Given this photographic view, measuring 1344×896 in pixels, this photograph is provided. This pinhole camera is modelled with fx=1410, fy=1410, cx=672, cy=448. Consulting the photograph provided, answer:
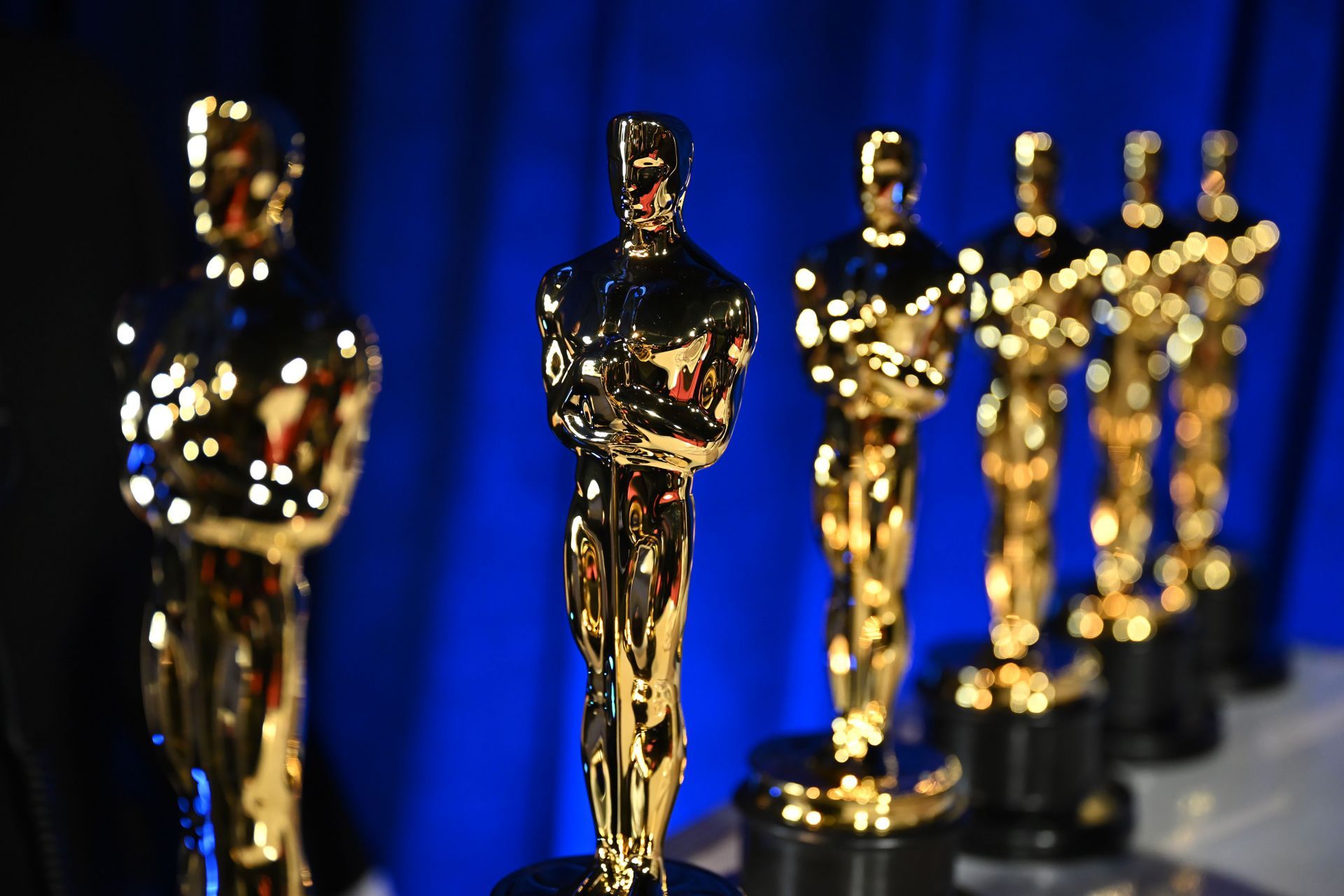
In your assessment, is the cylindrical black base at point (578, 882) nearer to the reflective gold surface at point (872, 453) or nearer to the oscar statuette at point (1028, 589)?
the reflective gold surface at point (872, 453)

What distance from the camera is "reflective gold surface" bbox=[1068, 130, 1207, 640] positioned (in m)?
0.78

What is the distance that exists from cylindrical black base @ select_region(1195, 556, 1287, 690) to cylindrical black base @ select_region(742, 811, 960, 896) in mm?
512

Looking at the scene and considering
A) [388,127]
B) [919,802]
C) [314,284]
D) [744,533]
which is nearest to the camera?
[314,284]

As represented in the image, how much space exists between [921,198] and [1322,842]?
0.59m

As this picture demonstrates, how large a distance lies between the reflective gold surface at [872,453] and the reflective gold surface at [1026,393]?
128mm

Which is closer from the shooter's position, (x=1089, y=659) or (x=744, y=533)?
(x=1089, y=659)

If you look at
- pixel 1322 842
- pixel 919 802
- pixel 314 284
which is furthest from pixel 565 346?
pixel 1322 842

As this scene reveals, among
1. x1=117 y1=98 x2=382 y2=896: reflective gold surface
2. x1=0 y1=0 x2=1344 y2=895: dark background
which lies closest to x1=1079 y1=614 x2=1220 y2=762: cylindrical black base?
x1=0 y1=0 x2=1344 y2=895: dark background

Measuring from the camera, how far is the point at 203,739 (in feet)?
1.16

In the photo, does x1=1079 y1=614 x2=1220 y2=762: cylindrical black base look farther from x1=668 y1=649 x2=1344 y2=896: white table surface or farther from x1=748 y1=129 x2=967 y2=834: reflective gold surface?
x1=748 y1=129 x2=967 y2=834: reflective gold surface

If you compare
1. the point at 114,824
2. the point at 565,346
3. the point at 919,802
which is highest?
the point at 565,346

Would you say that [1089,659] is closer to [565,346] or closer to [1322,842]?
[1322,842]

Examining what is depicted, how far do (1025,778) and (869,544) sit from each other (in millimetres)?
206

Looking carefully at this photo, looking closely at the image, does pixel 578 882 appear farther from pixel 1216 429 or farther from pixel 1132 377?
pixel 1216 429
